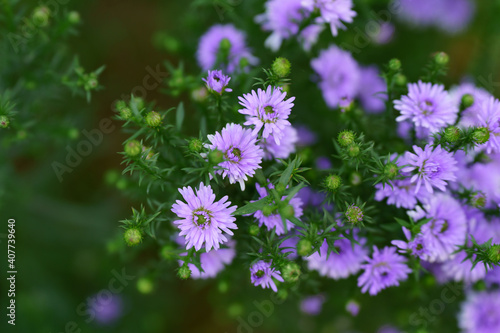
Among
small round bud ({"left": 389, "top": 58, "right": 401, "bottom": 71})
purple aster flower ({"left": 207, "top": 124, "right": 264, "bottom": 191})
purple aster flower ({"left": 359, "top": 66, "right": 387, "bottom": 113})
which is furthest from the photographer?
purple aster flower ({"left": 359, "top": 66, "right": 387, "bottom": 113})

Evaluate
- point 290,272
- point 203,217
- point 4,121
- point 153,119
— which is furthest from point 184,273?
point 4,121

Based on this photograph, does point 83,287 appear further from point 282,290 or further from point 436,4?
point 436,4

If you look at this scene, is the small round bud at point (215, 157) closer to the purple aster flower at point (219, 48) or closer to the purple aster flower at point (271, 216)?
the purple aster flower at point (271, 216)

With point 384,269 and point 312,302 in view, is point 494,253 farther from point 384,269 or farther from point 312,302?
point 312,302

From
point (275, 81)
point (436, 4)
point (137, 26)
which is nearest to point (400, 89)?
point (275, 81)

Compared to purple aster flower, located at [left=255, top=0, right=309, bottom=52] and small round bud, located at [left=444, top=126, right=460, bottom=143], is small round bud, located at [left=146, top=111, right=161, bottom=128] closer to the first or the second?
purple aster flower, located at [left=255, top=0, right=309, bottom=52]

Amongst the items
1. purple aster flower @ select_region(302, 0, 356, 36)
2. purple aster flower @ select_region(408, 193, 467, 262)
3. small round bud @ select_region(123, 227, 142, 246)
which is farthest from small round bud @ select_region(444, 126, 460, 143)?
small round bud @ select_region(123, 227, 142, 246)

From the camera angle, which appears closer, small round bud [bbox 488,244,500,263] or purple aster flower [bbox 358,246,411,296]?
small round bud [bbox 488,244,500,263]
